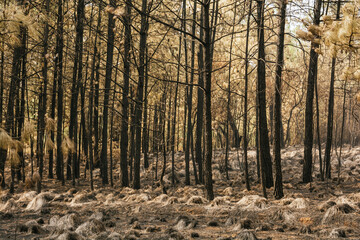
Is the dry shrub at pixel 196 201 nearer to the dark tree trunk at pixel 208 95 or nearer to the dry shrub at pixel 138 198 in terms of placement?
the dark tree trunk at pixel 208 95

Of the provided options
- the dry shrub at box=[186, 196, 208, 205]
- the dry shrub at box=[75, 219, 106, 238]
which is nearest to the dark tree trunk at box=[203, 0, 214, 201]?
the dry shrub at box=[186, 196, 208, 205]

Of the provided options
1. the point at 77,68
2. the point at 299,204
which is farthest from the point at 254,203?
the point at 77,68

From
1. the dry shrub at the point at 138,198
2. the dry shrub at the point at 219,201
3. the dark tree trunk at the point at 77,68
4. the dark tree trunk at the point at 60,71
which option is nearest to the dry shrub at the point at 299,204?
the dry shrub at the point at 219,201

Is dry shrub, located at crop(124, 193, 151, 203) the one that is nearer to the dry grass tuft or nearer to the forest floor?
the forest floor

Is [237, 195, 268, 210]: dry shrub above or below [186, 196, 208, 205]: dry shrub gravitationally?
above

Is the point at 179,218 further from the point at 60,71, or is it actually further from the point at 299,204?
the point at 60,71

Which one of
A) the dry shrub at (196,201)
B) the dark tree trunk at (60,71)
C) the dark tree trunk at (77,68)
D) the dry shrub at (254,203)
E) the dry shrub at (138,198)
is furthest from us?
the dark tree trunk at (77,68)

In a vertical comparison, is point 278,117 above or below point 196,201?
above

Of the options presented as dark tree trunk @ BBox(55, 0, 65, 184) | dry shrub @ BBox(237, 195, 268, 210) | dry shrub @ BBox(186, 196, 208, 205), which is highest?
dark tree trunk @ BBox(55, 0, 65, 184)

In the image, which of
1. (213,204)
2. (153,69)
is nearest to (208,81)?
(213,204)

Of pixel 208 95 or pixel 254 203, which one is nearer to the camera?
pixel 254 203

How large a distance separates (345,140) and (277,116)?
3830cm

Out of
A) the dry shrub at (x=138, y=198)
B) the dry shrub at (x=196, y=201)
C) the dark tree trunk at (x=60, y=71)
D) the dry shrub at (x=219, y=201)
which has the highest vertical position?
the dark tree trunk at (x=60, y=71)

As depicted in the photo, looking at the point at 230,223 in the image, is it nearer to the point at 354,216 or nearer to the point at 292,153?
the point at 354,216
